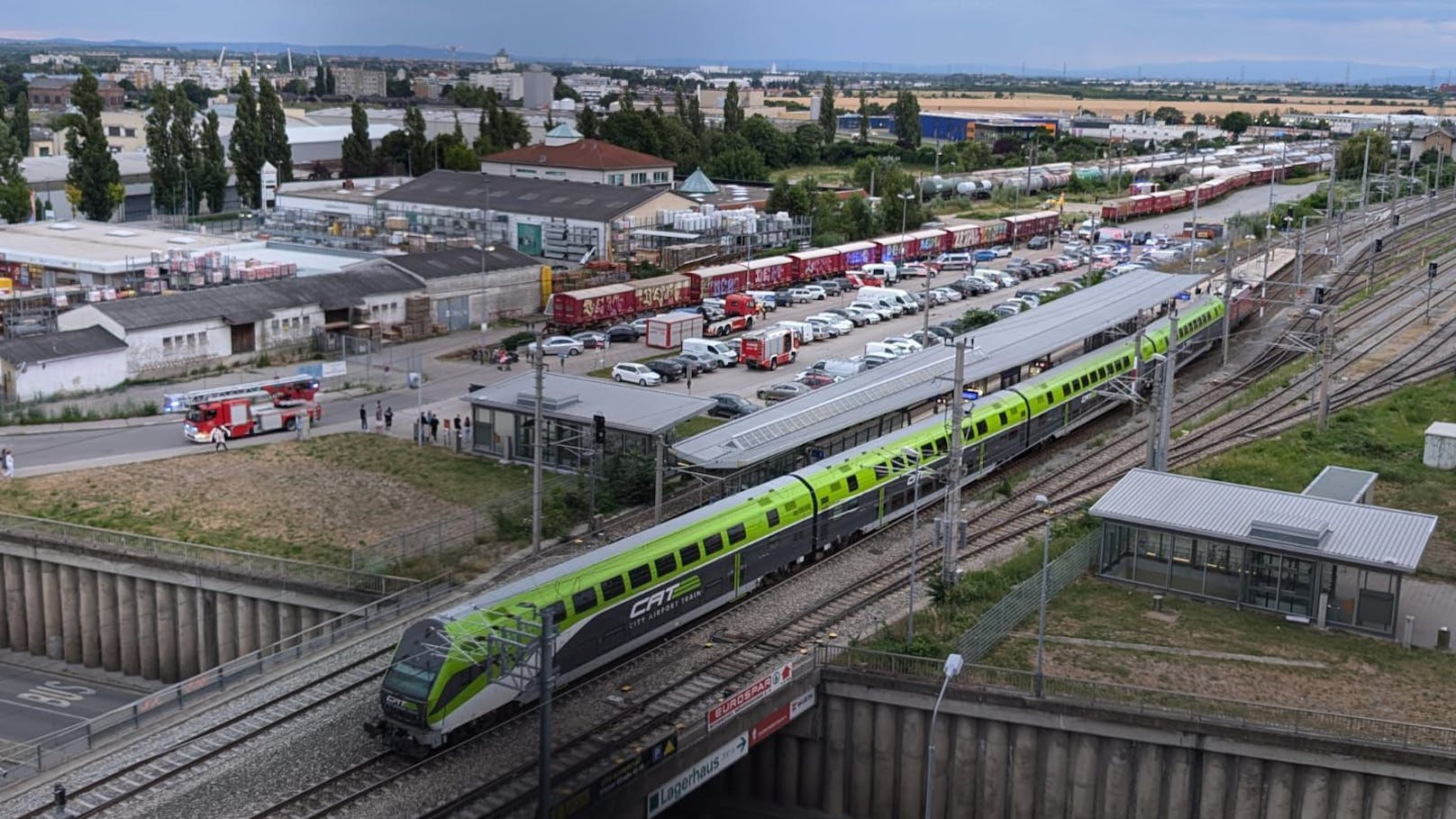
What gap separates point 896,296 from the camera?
72250 mm

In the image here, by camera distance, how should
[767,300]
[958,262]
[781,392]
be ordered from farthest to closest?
[958,262]
[767,300]
[781,392]

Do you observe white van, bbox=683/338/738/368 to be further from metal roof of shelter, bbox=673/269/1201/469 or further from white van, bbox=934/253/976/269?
white van, bbox=934/253/976/269

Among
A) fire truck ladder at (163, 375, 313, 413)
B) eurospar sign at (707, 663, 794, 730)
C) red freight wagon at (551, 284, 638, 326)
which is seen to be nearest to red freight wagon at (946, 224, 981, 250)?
red freight wagon at (551, 284, 638, 326)

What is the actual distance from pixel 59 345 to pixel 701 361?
24.6 metres

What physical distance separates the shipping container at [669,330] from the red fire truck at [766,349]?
4643mm

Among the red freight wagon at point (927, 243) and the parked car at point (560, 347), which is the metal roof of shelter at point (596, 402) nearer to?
the parked car at point (560, 347)

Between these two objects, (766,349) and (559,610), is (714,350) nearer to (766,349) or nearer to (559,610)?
(766,349)

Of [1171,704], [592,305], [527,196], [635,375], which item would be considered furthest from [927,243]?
[1171,704]

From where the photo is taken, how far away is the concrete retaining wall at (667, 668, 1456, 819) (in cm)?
2458

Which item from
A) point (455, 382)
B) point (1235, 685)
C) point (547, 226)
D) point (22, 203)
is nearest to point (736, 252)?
point (547, 226)

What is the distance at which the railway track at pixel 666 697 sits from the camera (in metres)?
22.6

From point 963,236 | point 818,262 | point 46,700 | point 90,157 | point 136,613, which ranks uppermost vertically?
point 90,157

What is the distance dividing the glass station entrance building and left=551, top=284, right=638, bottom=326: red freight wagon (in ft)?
119

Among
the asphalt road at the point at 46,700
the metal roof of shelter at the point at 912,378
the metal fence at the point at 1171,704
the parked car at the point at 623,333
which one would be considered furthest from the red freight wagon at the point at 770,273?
the metal fence at the point at 1171,704
